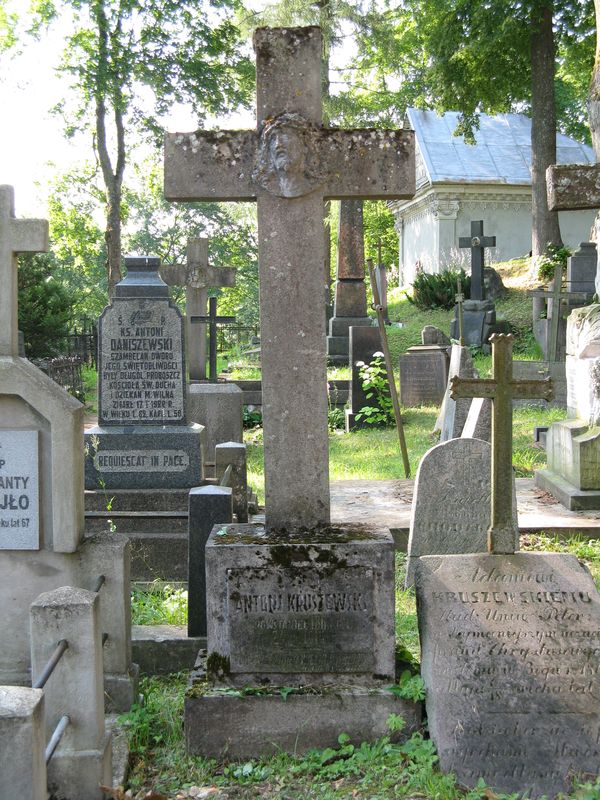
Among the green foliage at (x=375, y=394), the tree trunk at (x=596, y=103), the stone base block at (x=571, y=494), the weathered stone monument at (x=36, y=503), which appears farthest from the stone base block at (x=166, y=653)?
the green foliage at (x=375, y=394)

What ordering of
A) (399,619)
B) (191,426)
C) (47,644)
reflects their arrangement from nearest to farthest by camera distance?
(47,644)
(399,619)
(191,426)

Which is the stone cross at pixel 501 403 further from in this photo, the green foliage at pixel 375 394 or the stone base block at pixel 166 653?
the green foliage at pixel 375 394

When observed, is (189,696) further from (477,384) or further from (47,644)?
(477,384)

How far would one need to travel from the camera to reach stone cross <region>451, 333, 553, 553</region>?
3.93m

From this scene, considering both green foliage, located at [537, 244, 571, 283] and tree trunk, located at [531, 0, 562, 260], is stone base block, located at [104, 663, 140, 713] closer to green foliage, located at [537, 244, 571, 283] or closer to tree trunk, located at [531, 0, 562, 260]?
green foliage, located at [537, 244, 571, 283]

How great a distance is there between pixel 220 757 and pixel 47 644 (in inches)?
39.8

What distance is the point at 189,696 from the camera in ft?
12.2

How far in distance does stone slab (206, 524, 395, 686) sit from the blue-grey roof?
90.8ft

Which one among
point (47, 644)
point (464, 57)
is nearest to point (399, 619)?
point (47, 644)

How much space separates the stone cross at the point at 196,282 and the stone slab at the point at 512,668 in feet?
32.6

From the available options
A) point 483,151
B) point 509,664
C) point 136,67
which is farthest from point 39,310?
point 483,151

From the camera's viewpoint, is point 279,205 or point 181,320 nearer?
point 279,205

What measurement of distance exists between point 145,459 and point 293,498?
3.60 m

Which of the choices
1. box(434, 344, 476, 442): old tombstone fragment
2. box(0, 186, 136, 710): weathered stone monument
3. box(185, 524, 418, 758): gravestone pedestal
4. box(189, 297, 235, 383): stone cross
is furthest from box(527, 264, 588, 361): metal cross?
box(0, 186, 136, 710): weathered stone monument
